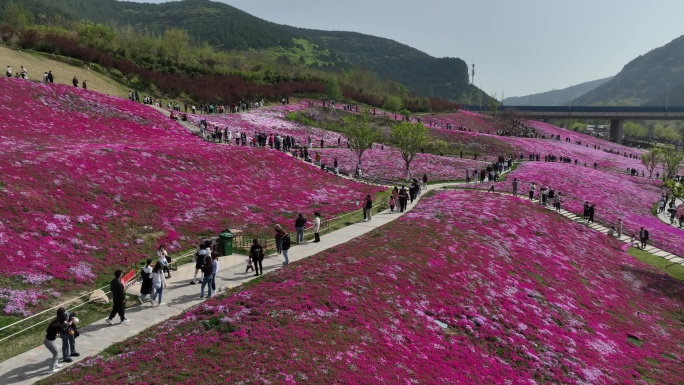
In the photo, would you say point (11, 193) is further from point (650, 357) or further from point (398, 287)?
point (650, 357)

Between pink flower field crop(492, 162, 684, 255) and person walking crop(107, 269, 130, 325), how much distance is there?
45.8 m

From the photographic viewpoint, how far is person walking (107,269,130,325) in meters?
16.9

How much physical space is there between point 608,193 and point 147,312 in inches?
2332

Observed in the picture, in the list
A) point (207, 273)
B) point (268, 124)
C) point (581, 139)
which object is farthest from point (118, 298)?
point (581, 139)

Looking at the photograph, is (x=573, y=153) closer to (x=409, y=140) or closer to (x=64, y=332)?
(x=409, y=140)

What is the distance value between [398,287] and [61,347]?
14.6 metres

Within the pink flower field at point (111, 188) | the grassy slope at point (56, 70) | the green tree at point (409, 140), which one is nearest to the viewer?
the pink flower field at point (111, 188)

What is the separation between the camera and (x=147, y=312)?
725 inches

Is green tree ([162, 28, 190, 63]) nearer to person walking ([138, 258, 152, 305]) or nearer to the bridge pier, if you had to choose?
person walking ([138, 258, 152, 305])

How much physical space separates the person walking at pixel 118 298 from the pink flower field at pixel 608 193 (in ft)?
150

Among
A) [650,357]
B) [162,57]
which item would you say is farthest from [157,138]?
[162,57]

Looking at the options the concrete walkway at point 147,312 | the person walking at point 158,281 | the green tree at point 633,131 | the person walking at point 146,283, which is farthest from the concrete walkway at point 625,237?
the green tree at point 633,131

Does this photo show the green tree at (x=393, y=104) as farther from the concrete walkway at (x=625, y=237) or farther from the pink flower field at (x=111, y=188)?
the pink flower field at (x=111, y=188)

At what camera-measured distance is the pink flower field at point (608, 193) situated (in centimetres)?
4575
